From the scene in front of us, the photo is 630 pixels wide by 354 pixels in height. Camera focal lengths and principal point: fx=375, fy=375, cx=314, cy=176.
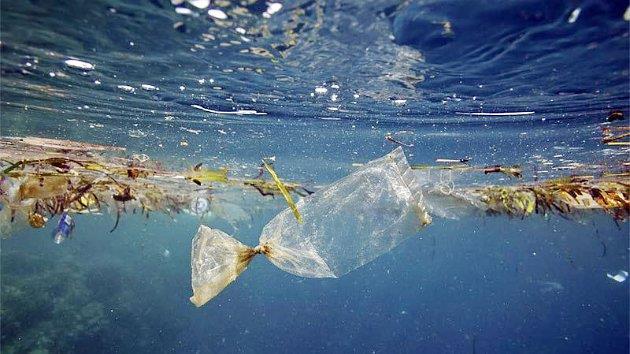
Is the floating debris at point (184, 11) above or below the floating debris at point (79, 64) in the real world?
above

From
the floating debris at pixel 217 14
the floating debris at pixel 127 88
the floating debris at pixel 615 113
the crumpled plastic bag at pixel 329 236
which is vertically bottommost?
the crumpled plastic bag at pixel 329 236

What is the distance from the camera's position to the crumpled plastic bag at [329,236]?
4.80 meters

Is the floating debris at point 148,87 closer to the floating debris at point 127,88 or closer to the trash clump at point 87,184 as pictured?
the floating debris at point 127,88

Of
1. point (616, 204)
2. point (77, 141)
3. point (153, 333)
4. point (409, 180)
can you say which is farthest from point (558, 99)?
point (153, 333)

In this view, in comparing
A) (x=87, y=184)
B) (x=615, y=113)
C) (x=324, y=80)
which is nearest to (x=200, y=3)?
(x=324, y=80)

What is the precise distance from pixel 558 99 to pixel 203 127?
10.4 meters

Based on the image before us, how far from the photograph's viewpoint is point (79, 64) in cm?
782

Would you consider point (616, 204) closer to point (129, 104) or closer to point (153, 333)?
point (129, 104)

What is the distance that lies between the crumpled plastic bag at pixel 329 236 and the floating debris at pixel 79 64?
5014 millimetres

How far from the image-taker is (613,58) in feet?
22.0

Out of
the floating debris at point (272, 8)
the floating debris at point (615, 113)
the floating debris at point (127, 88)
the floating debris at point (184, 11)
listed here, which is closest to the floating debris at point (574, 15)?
the floating debris at point (272, 8)

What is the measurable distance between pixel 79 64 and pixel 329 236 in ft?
21.9

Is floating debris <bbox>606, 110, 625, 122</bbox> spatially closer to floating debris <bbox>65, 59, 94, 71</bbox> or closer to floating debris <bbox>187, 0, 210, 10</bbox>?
floating debris <bbox>187, 0, 210, 10</bbox>

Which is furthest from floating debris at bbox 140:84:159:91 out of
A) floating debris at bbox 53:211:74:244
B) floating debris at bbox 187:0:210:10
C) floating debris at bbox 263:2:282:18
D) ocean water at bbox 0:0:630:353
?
floating debris at bbox 263:2:282:18
